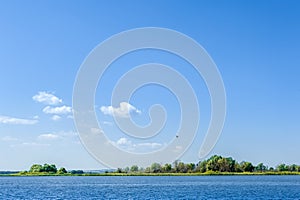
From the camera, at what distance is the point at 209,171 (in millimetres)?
198000

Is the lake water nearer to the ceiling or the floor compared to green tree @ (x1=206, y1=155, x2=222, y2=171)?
nearer to the floor

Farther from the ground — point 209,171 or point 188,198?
point 209,171

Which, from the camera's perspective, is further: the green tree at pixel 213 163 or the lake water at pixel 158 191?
the green tree at pixel 213 163

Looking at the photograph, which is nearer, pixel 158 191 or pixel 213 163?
pixel 158 191

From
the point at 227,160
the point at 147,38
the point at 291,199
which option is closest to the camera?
the point at 147,38

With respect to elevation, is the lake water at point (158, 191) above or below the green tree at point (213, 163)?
below

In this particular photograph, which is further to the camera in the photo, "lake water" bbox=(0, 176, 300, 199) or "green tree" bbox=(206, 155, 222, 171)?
"green tree" bbox=(206, 155, 222, 171)

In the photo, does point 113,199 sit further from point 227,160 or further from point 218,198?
point 227,160

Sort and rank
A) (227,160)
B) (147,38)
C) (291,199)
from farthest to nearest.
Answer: (227,160), (291,199), (147,38)

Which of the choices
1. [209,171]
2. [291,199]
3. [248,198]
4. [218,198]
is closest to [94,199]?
[218,198]

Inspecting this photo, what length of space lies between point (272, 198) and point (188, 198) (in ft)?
35.5

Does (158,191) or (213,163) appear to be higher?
(213,163)

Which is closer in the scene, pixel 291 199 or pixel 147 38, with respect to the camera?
pixel 147 38

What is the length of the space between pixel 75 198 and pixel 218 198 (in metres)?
18.4
